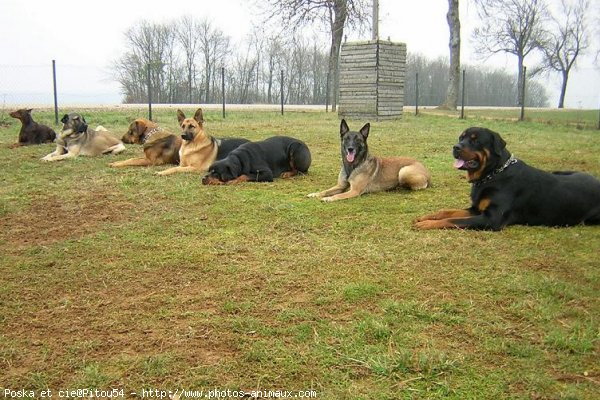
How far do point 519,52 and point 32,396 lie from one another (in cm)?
5530

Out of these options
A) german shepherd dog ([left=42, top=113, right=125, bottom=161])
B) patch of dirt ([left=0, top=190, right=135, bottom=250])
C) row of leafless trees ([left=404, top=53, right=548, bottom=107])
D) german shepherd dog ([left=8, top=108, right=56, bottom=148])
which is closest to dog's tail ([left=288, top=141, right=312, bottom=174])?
patch of dirt ([left=0, top=190, right=135, bottom=250])

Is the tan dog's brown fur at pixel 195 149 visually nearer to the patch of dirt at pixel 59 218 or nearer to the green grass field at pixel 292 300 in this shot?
the patch of dirt at pixel 59 218

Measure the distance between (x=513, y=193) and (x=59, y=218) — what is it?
16.1ft

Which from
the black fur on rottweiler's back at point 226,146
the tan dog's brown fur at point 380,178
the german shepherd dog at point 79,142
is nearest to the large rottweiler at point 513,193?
the tan dog's brown fur at point 380,178

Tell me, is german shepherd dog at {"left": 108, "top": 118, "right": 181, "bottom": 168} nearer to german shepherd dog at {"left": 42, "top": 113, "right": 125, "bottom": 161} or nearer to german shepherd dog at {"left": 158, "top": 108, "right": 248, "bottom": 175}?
german shepherd dog at {"left": 158, "top": 108, "right": 248, "bottom": 175}

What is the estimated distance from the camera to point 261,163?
324 inches

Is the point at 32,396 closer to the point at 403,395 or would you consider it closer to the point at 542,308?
the point at 403,395

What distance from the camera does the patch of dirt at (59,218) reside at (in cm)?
490

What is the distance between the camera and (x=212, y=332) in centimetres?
297

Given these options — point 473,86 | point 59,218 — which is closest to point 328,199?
point 59,218

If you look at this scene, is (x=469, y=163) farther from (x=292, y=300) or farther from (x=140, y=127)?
(x=140, y=127)

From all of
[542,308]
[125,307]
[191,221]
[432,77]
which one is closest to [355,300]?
[542,308]

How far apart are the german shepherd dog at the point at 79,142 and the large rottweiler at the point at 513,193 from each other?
766 centimetres

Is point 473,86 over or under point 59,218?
over
